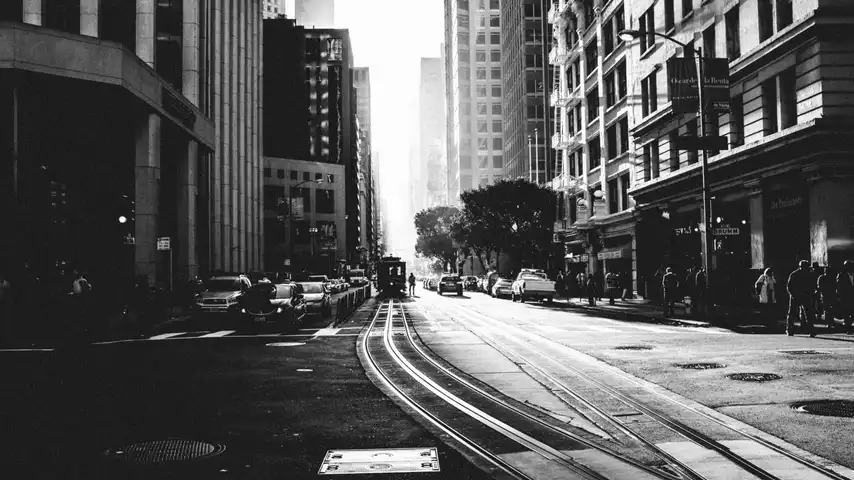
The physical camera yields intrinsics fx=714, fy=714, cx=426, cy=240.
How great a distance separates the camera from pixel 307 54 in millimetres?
144750

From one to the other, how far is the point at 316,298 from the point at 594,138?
1151 inches

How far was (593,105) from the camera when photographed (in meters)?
53.5

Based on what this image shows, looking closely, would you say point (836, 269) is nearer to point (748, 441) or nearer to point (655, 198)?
point (655, 198)

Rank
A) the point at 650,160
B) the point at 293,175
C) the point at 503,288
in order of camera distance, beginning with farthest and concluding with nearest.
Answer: the point at 293,175 < the point at 503,288 < the point at 650,160

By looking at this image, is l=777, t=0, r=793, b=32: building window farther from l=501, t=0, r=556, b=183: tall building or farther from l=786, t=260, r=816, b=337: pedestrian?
l=501, t=0, r=556, b=183: tall building

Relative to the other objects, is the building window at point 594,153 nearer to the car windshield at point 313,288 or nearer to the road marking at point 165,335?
the car windshield at point 313,288

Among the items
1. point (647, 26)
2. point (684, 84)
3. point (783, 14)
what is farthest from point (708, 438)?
point (647, 26)

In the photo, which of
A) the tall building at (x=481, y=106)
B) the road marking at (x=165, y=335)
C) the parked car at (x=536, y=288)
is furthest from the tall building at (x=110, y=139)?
the tall building at (x=481, y=106)

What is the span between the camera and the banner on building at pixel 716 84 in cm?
2550

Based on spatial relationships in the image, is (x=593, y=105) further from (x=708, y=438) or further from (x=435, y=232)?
(x=435, y=232)

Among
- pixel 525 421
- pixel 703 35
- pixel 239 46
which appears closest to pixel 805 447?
pixel 525 421

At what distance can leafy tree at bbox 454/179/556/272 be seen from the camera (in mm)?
67062

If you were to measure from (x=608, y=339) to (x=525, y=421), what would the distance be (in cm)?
1091

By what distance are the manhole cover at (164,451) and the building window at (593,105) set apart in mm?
48768
